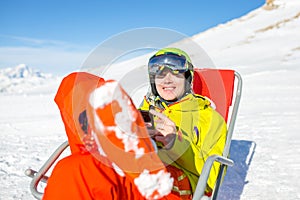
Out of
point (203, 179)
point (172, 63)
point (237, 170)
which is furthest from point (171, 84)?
point (237, 170)

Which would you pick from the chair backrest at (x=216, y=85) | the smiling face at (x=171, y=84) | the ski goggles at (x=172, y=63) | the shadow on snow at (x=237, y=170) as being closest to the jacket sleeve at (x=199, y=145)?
the smiling face at (x=171, y=84)

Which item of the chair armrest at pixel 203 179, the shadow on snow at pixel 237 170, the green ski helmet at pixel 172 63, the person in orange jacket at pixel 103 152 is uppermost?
the green ski helmet at pixel 172 63

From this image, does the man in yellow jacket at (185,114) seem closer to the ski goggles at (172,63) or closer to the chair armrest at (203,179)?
the ski goggles at (172,63)

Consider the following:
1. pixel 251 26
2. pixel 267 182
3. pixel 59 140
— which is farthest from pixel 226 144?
pixel 251 26

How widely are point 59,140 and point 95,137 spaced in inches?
138

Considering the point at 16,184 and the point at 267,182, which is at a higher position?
the point at 267,182

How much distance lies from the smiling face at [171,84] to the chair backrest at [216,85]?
907 millimetres

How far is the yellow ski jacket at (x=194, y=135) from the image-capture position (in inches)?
91.4

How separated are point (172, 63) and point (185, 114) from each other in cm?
40

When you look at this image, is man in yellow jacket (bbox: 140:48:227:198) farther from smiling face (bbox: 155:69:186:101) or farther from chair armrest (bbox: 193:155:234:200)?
chair armrest (bbox: 193:155:234:200)

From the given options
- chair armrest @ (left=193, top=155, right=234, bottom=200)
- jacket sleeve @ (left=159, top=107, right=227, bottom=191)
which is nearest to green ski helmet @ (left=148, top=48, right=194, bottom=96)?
jacket sleeve @ (left=159, top=107, right=227, bottom=191)

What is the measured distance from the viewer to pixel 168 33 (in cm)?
202

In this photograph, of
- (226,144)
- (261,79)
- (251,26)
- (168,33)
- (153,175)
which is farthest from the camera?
(251,26)

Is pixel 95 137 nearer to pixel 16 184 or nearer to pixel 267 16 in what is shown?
pixel 16 184
